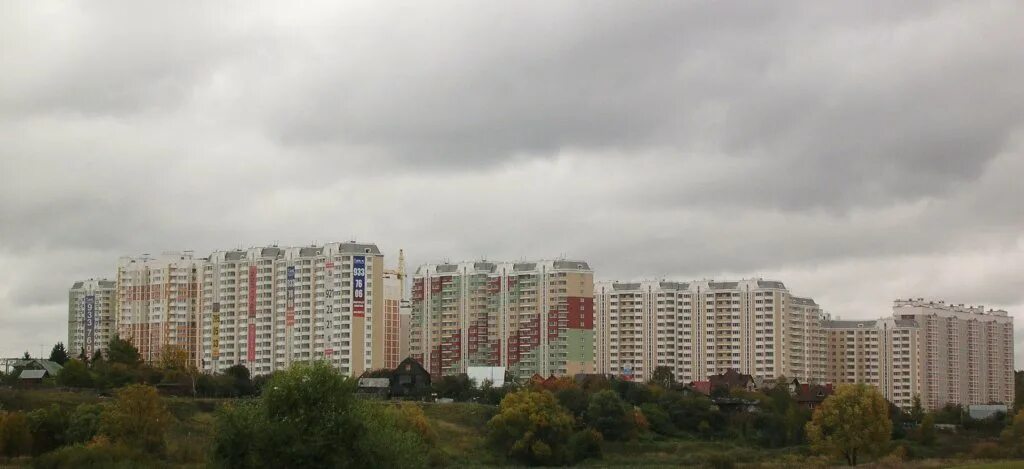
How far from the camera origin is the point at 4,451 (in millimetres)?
71688

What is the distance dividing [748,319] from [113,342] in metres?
70.8

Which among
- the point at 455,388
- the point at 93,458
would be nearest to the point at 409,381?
the point at 455,388

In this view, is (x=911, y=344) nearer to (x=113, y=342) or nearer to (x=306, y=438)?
(x=113, y=342)

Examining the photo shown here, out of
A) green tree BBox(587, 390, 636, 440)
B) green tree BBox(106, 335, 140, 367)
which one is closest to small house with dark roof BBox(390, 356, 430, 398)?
green tree BBox(106, 335, 140, 367)

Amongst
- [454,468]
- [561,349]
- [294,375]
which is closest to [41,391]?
[454,468]

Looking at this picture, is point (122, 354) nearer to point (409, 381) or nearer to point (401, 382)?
point (401, 382)

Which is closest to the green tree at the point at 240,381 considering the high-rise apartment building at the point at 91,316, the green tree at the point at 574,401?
the green tree at the point at 574,401

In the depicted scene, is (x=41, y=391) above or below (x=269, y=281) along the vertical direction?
below

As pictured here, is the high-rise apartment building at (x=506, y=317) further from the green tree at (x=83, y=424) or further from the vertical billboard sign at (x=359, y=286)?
the green tree at (x=83, y=424)

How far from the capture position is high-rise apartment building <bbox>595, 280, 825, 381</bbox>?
156m

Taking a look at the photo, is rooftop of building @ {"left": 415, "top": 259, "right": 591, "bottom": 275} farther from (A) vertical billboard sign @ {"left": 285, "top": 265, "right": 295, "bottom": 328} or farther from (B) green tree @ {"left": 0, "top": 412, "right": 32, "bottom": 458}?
(B) green tree @ {"left": 0, "top": 412, "right": 32, "bottom": 458}

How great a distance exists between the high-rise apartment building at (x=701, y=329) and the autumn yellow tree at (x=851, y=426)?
65132 millimetres

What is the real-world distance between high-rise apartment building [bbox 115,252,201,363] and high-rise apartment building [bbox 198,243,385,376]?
5.56ft

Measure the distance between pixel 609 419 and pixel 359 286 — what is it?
4462 cm
